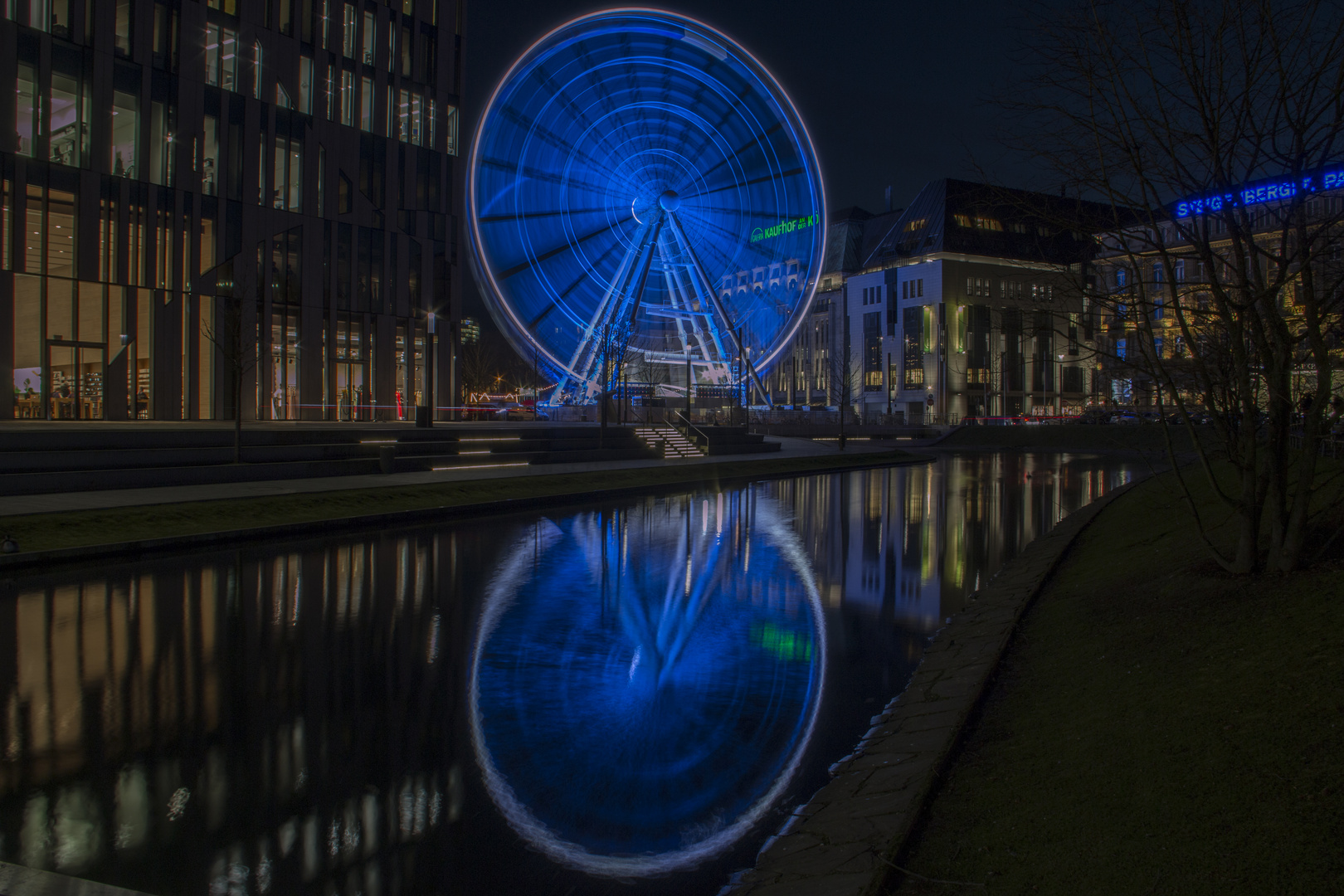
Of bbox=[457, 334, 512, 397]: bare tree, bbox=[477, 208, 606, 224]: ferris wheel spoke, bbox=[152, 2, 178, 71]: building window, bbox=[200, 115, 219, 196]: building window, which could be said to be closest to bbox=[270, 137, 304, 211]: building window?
bbox=[200, 115, 219, 196]: building window

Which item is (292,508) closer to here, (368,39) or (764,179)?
(368,39)

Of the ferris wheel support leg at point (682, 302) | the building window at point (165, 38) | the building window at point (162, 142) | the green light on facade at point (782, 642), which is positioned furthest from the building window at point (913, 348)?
the green light on facade at point (782, 642)

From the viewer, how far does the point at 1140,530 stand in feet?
39.3

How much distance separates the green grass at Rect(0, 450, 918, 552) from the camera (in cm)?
1276

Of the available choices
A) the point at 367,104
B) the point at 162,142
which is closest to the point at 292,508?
the point at 162,142

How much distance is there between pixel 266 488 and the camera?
18516mm

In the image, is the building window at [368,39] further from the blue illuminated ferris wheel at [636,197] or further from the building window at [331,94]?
the blue illuminated ferris wheel at [636,197]

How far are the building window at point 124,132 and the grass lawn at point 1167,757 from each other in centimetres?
3495

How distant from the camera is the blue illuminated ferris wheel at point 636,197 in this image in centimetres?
3622

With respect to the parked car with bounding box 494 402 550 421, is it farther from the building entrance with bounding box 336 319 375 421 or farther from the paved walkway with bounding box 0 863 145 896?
the paved walkway with bounding box 0 863 145 896

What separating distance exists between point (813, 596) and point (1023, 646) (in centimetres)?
314

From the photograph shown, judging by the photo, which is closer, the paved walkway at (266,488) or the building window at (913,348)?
the paved walkway at (266,488)

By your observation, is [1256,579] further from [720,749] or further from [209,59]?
[209,59]

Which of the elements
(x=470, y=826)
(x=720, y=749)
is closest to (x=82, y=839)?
(x=470, y=826)
